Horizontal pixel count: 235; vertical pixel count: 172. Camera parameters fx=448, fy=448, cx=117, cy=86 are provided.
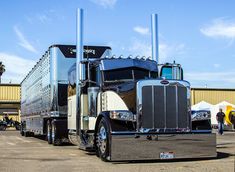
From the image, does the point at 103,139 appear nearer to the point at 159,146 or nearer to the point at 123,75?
the point at 159,146

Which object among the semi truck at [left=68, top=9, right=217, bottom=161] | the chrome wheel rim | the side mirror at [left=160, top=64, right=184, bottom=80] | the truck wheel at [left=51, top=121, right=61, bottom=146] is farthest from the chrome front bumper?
the truck wheel at [left=51, top=121, right=61, bottom=146]

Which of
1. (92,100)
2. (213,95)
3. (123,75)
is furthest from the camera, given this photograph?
(213,95)

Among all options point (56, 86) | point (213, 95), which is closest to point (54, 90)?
point (56, 86)

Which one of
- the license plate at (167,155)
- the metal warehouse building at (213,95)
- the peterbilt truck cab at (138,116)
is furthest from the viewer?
the metal warehouse building at (213,95)

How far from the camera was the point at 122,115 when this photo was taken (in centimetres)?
1087

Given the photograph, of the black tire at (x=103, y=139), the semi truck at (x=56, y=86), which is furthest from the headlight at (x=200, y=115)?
the semi truck at (x=56, y=86)

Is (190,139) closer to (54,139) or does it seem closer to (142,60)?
(142,60)

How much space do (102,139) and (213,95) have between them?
170ft

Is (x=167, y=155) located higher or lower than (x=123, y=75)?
lower

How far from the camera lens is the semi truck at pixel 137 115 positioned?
10773 millimetres

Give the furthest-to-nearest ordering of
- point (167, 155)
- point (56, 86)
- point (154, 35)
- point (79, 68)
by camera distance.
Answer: point (56, 86) → point (154, 35) → point (79, 68) → point (167, 155)

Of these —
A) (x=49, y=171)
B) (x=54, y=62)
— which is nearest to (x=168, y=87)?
(x=49, y=171)

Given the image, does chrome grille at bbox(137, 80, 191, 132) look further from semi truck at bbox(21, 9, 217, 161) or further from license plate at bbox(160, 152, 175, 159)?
license plate at bbox(160, 152, 175, 159)

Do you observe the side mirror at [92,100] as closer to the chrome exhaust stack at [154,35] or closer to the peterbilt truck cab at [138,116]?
the peterbilt truck cab at [138,116]
